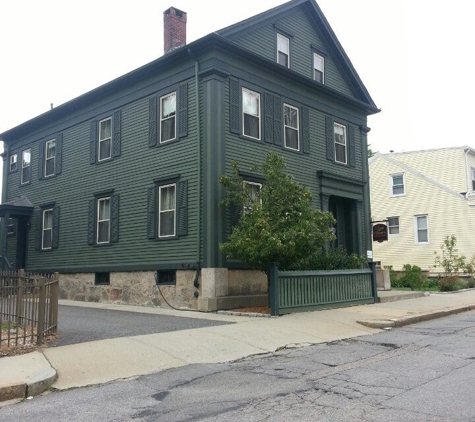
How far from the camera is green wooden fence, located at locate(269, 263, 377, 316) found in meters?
13.8

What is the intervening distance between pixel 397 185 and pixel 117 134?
63.4 feet

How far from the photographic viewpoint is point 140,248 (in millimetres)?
17531

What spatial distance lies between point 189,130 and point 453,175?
20642mm

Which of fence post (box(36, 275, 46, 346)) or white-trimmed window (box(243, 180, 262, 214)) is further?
white-trimmed window (box(243, 180, 262, 214))

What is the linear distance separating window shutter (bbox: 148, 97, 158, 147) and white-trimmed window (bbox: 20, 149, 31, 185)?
8539mm

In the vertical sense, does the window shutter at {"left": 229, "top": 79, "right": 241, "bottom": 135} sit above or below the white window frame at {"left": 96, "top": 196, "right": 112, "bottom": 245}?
above

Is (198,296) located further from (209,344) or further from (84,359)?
(84,359)

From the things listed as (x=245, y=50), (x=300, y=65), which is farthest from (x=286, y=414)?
(x=300, y=65)

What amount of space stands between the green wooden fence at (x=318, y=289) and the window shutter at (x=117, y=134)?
8417 millimetres

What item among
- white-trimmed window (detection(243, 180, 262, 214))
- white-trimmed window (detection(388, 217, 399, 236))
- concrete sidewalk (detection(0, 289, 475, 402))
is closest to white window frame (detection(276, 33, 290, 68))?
white-trimmed window (detection(243, 180, 262, 214))

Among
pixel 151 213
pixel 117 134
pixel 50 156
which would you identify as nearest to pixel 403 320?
pixel 151 213

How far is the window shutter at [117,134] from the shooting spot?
1911cm

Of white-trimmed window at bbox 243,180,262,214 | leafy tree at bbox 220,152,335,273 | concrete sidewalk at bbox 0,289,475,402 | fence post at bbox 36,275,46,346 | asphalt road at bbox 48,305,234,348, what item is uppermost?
white-trimmed window at bbox 243,180,262,214

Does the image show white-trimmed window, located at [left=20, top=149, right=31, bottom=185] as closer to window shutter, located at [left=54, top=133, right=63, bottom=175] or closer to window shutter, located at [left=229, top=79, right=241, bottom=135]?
window shutter, located at [left=54, top=133, right=63, bottom=175]
